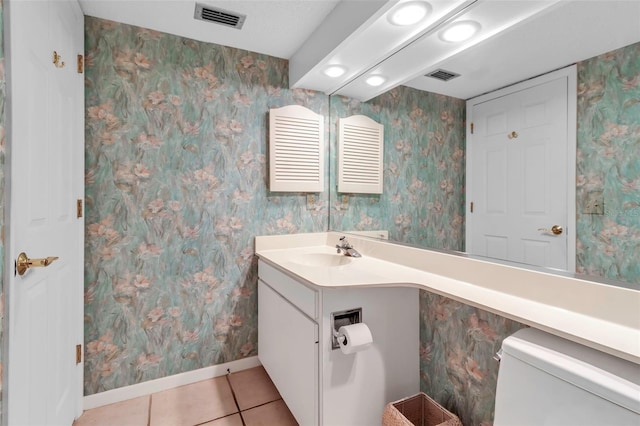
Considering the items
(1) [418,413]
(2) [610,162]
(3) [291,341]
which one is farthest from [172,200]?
(2) [610,162]

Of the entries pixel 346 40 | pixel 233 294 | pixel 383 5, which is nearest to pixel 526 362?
pixel 383 5

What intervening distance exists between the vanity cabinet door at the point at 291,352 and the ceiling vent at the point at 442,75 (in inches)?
50.5

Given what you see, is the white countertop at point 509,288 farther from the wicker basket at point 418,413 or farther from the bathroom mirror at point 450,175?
the wicker basket at point 418,413

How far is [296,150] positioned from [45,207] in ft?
4.83

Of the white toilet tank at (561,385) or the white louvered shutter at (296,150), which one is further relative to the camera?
the white louvered shutter at (296,150)

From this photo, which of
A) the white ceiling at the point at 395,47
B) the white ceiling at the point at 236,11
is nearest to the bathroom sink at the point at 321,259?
the white ceiling at the point at 395,47

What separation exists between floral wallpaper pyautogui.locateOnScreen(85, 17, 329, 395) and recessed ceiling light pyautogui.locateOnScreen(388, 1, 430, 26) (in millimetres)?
1041

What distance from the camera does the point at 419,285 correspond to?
1.28 m

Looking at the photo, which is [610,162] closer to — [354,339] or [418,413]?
[354,339]

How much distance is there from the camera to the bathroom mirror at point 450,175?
82 cm

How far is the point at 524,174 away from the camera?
1.05m

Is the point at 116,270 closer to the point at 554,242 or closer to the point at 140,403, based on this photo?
the point at 140,403

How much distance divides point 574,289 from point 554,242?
6.1 inches

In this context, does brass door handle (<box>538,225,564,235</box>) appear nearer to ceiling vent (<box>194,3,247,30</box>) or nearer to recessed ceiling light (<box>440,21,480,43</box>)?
recessed ceiling light (<box>440,21,480,43</box>)
